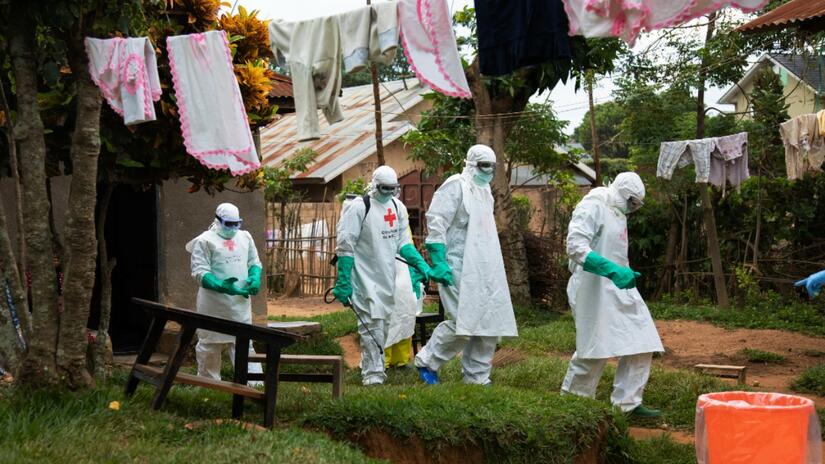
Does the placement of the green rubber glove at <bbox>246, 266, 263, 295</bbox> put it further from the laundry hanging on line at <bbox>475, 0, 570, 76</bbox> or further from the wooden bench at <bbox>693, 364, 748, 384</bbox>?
the wooden bench at <bbox>693, 364, 748, 384</bbox>

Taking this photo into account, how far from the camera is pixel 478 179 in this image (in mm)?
9008

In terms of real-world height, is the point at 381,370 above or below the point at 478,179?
below

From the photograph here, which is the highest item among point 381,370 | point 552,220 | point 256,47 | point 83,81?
point 256,47

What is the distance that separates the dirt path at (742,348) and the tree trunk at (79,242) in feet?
21.2

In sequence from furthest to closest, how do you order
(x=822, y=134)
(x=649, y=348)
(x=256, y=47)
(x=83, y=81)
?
(x=822, y=134)
(x=256, y=47)
(x=649, y=348)
(x=83, y=81)

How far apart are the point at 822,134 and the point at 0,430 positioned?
30.2ft

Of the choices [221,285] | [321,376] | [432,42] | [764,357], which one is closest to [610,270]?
[432,42]

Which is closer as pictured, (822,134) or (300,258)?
(822,134)

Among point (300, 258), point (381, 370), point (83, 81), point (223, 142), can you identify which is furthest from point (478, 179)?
point (300, 258)

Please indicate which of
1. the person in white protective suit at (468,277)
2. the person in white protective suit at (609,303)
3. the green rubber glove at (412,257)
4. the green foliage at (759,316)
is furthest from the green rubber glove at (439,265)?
the green foliage at (759,316)

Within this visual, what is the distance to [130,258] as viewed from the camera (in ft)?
42.0

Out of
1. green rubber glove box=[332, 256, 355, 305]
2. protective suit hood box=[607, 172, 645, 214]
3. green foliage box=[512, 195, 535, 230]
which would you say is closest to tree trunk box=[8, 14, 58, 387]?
green rubber glove box=[332, 256, 355, 305]

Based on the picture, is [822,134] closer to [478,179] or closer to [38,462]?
[478,179]

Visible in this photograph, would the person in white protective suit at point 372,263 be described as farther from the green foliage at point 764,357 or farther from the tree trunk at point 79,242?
the green foliage at point 764,357
